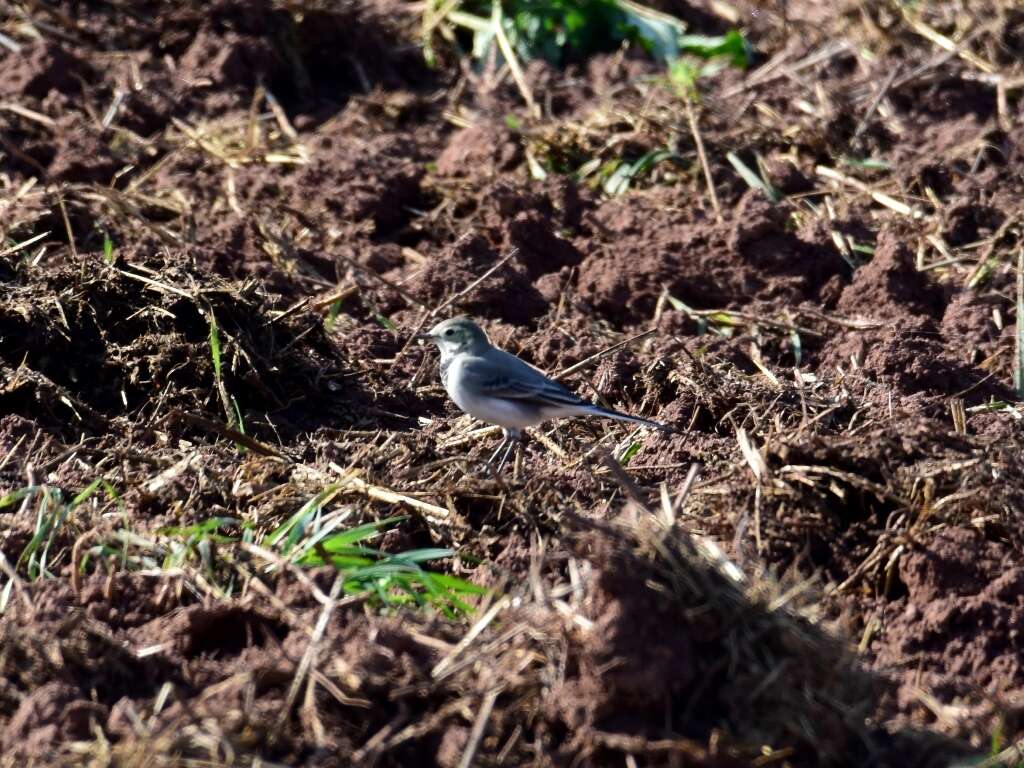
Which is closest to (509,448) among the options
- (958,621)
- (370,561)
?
(370,561)

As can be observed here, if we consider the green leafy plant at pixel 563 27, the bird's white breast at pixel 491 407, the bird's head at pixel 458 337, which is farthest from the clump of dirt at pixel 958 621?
the green leafy plant at pixel 563 27

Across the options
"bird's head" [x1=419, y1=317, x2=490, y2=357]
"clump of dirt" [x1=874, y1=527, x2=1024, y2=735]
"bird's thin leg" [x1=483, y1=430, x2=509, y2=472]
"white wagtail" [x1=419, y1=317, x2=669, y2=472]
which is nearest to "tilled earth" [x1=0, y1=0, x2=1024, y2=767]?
"clump of dirt" [x1=874, y1=527, x2=1024, y2=735]

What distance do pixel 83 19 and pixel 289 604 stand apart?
7.28 meters

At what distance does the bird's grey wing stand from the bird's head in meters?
0.34

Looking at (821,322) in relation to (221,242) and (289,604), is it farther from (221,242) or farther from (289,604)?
(289,604)

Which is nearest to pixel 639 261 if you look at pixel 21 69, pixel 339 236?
pixel 339 236

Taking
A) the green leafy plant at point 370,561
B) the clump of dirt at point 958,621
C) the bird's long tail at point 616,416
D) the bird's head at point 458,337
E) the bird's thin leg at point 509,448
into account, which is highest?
the green leafy plant at point 370,561

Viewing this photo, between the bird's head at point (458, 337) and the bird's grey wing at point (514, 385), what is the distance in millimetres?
341

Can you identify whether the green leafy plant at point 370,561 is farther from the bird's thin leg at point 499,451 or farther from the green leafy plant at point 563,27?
the green leafy plant at point 563,27

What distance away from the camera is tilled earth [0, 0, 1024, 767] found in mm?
4312

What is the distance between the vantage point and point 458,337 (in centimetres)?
696

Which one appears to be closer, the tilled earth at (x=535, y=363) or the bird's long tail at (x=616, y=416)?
the tilled earth at (x=535, y=363)

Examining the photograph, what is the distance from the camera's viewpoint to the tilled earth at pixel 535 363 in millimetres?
4312

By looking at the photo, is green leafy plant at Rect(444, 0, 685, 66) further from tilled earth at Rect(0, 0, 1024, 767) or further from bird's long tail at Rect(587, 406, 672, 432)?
bird's long tail at Rect(587, 406, 672, 432)
